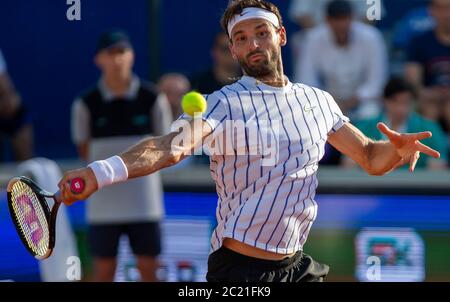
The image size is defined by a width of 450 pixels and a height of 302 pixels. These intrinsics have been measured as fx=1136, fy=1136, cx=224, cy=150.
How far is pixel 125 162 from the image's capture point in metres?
4.49

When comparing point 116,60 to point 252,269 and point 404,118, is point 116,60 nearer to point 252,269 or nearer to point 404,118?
point 404,118

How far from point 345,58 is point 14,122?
2.67 metres

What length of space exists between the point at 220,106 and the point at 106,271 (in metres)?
3.58

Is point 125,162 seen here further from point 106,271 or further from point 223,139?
point 106,271

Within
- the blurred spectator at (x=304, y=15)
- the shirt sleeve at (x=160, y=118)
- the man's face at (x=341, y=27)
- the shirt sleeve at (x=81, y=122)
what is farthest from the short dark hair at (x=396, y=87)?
the shirt sleeve at (x=81, y=122)

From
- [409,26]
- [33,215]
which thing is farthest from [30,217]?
[409,26]

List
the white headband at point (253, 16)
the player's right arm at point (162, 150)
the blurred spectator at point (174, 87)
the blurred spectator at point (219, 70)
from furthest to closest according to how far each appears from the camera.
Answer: the blurred spectator at point (174, 87), the blurred spectator at point (219, 70), the white headband at point (253, 16), the player's right arm at point (162, 150)

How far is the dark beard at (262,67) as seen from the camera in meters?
4.89

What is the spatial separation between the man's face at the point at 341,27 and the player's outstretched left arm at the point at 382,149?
3.48m

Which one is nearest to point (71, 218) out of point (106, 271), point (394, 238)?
point (106, 271)

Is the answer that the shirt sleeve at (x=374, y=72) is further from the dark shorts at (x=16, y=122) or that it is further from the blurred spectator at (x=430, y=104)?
the dark shorts at (x=16, y=122)

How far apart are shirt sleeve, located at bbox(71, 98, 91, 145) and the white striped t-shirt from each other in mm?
3436

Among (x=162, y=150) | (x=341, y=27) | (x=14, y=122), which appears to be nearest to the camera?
(x=162, y=150)

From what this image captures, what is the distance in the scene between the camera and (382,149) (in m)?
5.17
